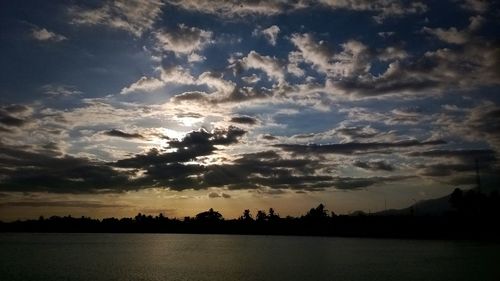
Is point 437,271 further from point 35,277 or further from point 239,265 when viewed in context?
point 35,277

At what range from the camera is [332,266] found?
363 ft

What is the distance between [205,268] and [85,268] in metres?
25.9

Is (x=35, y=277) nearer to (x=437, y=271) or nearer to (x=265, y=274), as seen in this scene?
(x=265, y=274)

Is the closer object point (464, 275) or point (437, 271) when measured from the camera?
point (464, 275)

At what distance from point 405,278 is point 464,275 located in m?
11.7

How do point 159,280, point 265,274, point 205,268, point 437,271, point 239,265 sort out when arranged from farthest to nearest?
point 239,265, point 205,268, point 437,271, point 265,274, point 159,280

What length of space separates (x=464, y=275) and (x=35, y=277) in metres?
77.0

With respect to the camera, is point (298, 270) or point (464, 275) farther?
point (298, 270)

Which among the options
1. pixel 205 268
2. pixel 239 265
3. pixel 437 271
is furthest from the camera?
pixel 239 265

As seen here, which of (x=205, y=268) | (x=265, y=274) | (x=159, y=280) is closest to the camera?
(x=159, y=280)

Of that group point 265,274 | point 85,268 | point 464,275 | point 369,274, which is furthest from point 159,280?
point 464,275

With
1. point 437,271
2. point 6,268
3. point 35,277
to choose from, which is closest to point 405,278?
point 437,271

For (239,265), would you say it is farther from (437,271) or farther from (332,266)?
(437,271)

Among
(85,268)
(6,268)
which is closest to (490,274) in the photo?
(85,268)
